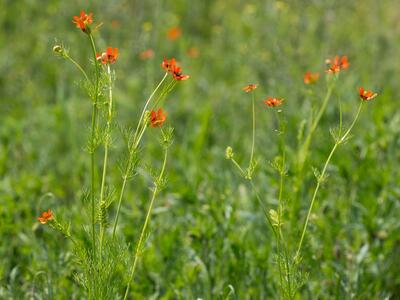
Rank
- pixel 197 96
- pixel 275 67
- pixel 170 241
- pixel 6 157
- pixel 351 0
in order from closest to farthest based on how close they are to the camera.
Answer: pixel 170 241 → pixel 6 157 → pixel 275 67 → pixel 197 96 → pixel 351 0

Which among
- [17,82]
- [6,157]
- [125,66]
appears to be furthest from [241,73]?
[6,157]

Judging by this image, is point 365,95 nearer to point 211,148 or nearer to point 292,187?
point 292,187

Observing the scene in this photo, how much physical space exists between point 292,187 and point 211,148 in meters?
1.11

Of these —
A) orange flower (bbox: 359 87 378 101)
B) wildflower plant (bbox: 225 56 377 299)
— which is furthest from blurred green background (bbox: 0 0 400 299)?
orange flower (bbox: 359 87 378 101)

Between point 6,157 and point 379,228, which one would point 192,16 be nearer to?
point 6,157

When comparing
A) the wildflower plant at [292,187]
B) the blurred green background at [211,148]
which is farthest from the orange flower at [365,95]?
the blurred green background at [211,148]

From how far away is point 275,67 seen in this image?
4.18 metres

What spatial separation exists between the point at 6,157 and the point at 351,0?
374 centimetres

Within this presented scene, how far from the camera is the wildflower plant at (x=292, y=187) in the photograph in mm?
1828

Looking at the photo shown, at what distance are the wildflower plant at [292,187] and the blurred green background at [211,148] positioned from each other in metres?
0.08

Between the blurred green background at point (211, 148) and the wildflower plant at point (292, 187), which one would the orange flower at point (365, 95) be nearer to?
the wildflower plant at point (292, 187)

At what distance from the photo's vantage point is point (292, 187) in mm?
2793

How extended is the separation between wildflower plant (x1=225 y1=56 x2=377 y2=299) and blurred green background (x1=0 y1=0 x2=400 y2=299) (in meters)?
0.08

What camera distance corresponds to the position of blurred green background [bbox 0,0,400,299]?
243 centimetres
